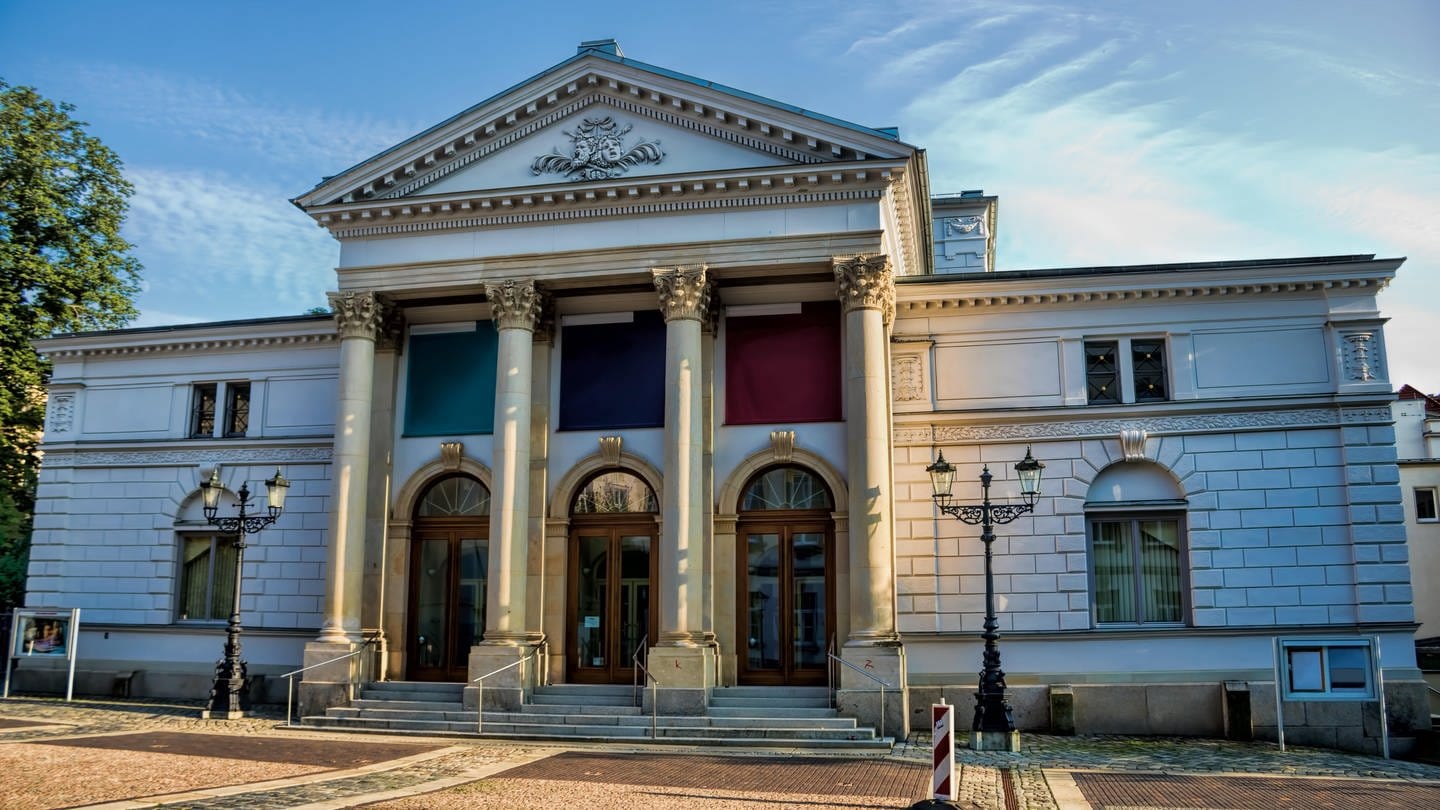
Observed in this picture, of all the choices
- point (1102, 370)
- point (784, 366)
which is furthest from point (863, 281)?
point (1102, 370)

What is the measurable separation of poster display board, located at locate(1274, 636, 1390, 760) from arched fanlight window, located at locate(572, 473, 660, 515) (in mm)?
12551

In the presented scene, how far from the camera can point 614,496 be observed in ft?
80.6

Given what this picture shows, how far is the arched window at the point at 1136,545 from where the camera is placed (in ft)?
75.9

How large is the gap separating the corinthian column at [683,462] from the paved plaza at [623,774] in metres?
3.26

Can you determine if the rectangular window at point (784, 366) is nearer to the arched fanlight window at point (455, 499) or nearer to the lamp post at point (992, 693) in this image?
the lamp post at point (992, 693)

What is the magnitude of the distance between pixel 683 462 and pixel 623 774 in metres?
7.46

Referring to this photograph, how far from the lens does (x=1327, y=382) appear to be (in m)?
23.0

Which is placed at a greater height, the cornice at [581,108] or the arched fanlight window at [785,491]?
the cornice at [581,108]

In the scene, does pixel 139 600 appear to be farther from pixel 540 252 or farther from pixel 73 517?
pixel 540 252

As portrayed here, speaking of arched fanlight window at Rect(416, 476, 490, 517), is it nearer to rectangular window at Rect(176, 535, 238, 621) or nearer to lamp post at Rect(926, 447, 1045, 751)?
rectangular window at Rect(176, 535, 238, 621)

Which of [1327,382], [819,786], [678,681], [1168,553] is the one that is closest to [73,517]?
[678,681]

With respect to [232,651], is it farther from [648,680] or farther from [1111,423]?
[1111,423]

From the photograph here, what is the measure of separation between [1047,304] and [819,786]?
1284 centimetres

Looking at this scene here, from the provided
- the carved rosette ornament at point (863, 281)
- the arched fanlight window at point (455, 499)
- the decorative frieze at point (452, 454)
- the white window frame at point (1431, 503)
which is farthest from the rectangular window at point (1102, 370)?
the white window frame at point (1431, 503)
